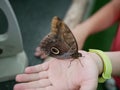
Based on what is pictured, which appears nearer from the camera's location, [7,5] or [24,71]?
[7,5]

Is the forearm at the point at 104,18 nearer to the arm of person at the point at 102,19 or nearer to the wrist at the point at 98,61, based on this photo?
the arm of person at the point at 102,19

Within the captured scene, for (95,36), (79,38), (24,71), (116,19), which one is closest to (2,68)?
(24,71)

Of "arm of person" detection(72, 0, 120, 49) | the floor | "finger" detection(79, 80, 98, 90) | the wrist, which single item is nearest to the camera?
"finger" detection(79, 80, 98, 90)

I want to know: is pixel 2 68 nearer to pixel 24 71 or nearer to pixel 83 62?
pixel 24 71

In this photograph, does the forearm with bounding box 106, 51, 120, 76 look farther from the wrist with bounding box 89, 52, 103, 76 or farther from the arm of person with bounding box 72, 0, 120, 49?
the arm of person with bounding box 72, 0, 120, 49

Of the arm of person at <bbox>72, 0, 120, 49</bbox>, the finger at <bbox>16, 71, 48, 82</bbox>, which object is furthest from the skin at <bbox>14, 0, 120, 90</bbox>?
the arm of person at <bbox>72, 0, 120, 49</bbox>

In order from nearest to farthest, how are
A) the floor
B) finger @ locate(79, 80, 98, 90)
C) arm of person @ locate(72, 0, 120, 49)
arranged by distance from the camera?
finger @ locate(79, 80, 98, 90) < the floor < arm of person @ locate(72, 0, 120, 49)

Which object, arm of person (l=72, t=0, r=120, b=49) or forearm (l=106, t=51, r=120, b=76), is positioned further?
arm of person (l=72, t=0, r=120, b=49)
